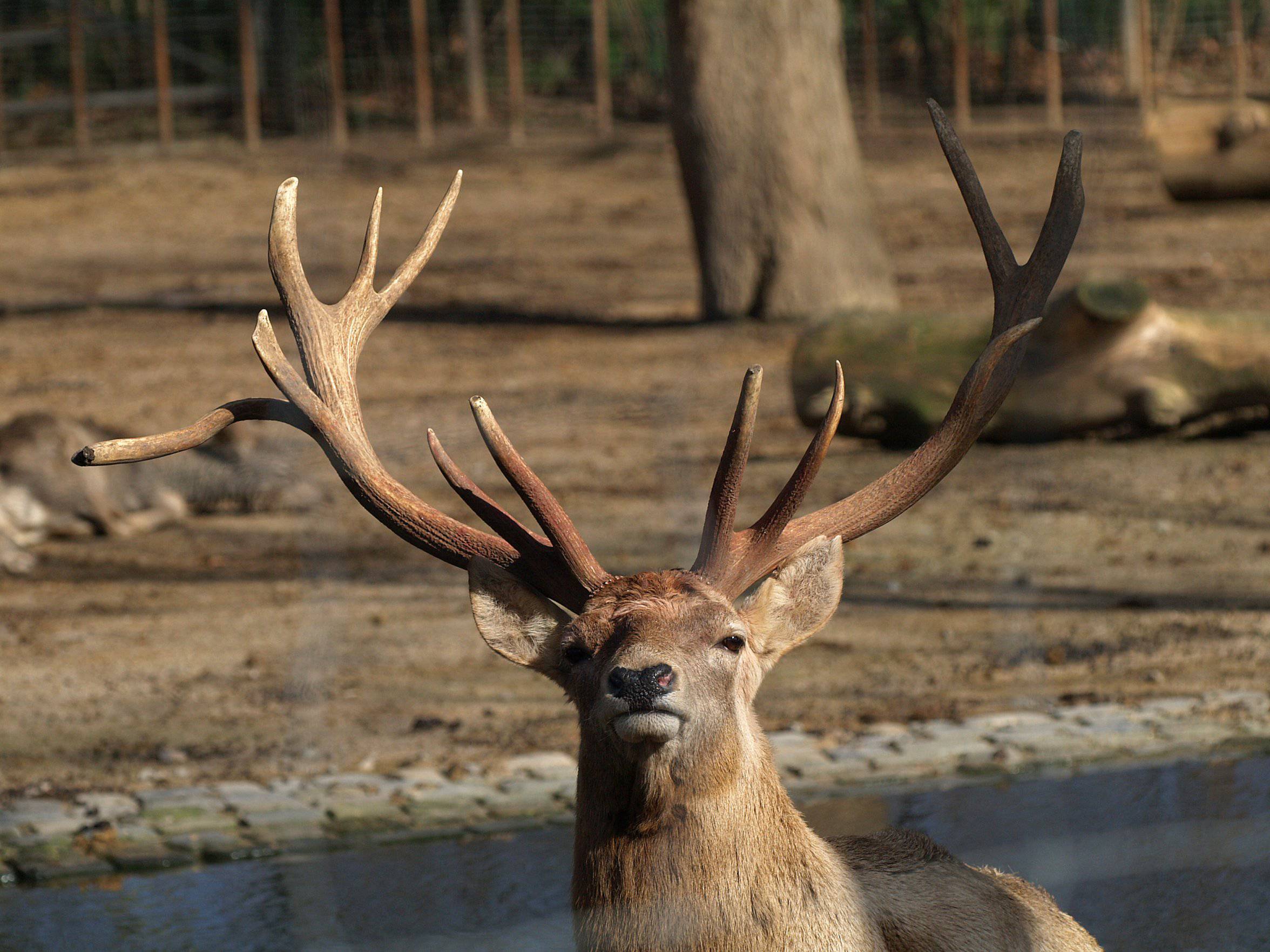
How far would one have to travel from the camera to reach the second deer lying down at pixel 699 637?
3176 millimetres

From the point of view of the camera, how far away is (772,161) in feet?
41.4

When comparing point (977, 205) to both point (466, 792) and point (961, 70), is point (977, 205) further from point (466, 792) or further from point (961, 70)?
point (961, 70)

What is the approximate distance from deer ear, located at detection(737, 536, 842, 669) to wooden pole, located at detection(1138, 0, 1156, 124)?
55.7 feet

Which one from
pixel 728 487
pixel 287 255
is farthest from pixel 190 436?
pixel 728 487

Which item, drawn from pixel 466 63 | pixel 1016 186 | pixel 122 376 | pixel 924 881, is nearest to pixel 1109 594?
pixel 924 881

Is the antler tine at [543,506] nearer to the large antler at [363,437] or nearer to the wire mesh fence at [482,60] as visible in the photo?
the large antler at [363,437]

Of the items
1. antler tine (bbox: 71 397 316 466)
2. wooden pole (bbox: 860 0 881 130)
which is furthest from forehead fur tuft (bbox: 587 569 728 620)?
wooden pole (bbox: 860 0 881 130)

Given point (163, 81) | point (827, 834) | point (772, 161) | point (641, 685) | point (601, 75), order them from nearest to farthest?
point (641, 685), point (827, 834), point (772, 161), point (163, 81), point (601, 75)

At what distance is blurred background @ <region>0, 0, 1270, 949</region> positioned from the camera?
635 centimetres

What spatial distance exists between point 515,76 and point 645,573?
17.8 meters

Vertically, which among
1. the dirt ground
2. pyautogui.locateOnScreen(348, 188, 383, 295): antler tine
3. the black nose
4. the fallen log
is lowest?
the dirt ground

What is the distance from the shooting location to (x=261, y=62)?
854 inches

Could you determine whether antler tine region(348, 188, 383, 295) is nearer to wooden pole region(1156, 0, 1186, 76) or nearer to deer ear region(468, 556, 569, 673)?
deer ear region(468, 556, 569, 673)

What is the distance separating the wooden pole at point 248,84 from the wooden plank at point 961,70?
8.76m
